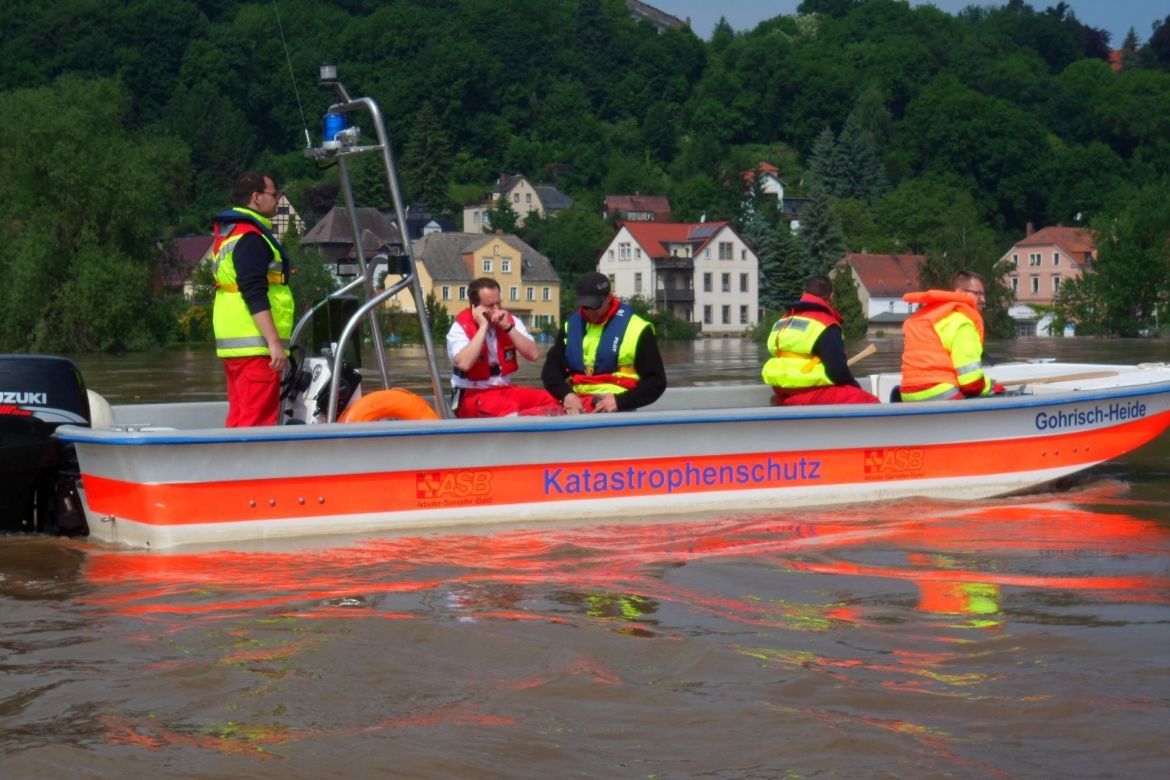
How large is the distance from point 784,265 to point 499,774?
8607cm

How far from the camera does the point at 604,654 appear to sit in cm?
521

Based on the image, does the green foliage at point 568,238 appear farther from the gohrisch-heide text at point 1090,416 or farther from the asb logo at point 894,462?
the asb logo at point 894,462

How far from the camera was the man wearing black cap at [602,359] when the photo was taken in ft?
27.3

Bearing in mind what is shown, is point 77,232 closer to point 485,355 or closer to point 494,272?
point 485,355

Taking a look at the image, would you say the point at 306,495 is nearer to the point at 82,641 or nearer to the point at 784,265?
the point at 82,641

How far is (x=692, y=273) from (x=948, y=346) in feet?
296

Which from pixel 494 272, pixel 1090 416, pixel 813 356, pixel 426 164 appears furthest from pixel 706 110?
pixel 813 356

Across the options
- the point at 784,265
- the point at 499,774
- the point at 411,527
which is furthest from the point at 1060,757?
the point at 784,265

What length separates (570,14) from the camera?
171750 millimetres

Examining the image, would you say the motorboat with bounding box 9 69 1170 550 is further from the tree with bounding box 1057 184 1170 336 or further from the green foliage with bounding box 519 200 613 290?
the green foliage with bounding box 519 200 613 290

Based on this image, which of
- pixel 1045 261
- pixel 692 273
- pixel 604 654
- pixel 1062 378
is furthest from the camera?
pixel 1045 261

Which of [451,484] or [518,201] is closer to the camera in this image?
[451,484]

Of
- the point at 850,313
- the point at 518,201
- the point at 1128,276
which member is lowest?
the point at 850,313

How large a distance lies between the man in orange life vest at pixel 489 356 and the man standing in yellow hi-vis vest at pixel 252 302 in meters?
0.95
